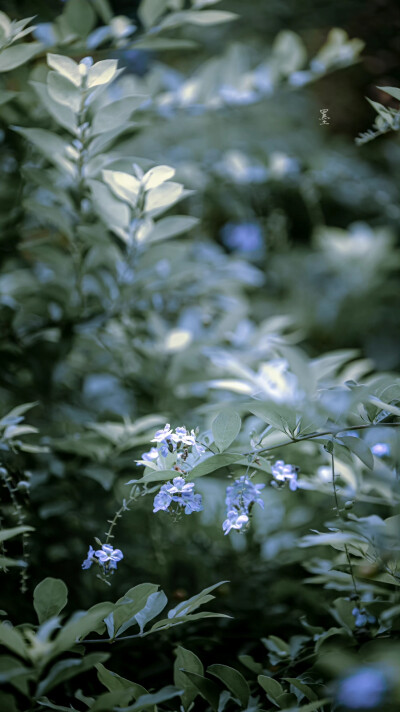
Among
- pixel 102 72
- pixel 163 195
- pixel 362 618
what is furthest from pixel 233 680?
pixel 102 72

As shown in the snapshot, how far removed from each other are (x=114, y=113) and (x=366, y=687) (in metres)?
0.64

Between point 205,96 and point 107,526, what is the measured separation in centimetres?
82

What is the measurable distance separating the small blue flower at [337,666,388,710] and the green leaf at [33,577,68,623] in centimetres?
26

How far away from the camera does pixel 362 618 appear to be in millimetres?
607

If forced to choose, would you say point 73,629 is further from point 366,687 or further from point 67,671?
point 366,687

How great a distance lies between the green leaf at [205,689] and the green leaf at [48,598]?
0.14m

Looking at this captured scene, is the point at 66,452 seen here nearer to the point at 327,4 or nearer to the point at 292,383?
the point at 292,383

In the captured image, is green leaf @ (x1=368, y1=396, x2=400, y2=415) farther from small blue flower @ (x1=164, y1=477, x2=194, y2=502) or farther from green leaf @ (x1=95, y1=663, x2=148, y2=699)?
green leaf @ (x1=95, y1=663, x2=148, y2=699)

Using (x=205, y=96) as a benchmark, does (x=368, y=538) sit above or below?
below

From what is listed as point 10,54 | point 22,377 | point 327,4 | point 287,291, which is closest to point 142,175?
point 10,54

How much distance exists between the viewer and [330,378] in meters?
1.07

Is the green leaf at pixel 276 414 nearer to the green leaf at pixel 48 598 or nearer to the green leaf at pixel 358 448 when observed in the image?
the green leaf at pixel 358 448

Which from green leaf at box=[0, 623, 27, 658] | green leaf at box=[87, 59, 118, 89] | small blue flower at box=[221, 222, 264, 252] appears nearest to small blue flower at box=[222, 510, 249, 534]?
green leaf at box=[0, 623, 27, 658]

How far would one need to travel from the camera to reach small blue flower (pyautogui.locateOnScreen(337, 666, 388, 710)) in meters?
0.39
